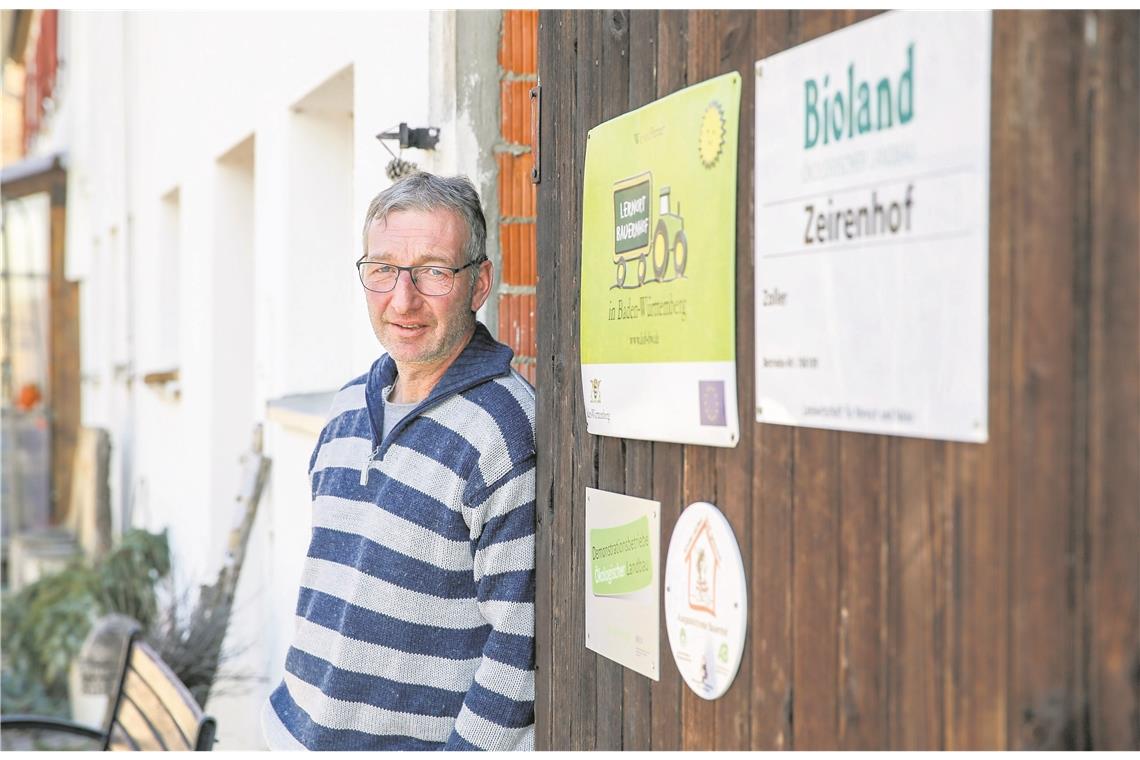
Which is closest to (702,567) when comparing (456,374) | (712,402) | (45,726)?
(712,402)

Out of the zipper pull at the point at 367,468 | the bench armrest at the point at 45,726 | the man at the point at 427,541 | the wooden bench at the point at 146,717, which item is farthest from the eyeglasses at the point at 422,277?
the bench armrest at the point at 45,726

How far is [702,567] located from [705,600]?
5cm

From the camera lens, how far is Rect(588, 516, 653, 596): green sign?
6.24 ft

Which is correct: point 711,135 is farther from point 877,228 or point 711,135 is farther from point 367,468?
point 367,468

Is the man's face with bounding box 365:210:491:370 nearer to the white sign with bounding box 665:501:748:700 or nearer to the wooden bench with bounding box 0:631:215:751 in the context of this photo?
the white sign with bounding box 665:501:748:700

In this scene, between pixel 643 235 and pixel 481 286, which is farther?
pixel 481 286

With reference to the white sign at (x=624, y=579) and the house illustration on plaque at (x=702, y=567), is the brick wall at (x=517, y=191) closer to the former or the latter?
the white sign at (x=624, y=579)

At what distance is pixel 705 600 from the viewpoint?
170 cm

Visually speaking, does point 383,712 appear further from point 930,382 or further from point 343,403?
point 930,382

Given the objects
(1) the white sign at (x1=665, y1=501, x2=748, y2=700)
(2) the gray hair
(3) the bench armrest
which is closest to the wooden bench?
(3) the bench armrest

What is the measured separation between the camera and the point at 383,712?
2.25 metres

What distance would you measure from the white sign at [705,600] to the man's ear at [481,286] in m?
0.83

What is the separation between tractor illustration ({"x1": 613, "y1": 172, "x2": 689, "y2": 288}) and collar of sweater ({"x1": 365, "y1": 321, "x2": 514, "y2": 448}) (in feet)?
1.61

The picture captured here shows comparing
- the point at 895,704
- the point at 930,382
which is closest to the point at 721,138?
the point at 930,382
